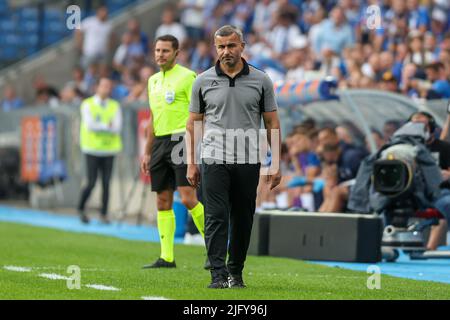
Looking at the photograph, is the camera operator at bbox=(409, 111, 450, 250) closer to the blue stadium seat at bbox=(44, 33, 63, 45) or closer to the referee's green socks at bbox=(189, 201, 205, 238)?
the referee's green socks at bbox=(189, 201, 205, 238)

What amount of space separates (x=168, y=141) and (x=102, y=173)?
27.9 feet

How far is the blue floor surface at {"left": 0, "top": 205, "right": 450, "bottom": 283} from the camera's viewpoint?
42.6 feet

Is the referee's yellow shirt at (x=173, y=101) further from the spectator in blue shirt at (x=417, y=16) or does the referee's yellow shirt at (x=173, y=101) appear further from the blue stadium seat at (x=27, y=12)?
the blue stadium seat at (x=27, y=12)

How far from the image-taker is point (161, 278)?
11242 mm

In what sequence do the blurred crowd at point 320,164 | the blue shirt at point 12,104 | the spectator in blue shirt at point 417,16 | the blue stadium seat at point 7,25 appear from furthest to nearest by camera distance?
the blue stadium seat at point 7,25 → the blue shirt at point 12,104 → the spectator in blue shirt at point 417,16 → the blurred crowd at point 320,164

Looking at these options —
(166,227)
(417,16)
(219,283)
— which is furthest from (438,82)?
(219,283)

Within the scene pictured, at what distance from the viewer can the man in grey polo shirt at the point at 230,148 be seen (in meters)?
10.2

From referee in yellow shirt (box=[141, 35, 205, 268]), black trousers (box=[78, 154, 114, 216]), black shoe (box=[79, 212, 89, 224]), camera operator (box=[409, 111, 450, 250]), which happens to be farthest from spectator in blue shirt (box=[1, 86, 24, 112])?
referee in yellow shirt (box=[141, 35, 205, 268])

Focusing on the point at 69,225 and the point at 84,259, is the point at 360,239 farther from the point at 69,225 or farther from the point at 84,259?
the point at 69,225

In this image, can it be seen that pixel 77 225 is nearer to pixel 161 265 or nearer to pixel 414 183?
pixel 414 183

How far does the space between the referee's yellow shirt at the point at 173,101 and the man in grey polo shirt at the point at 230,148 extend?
7.56 ft

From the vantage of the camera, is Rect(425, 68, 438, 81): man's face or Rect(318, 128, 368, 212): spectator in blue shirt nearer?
Rect(318, 128, 368, 212): spectator in blue shirt

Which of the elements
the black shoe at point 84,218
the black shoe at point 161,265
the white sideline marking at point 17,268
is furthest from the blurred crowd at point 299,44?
the white sideline marking at point 17,268

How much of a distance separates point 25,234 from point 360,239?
18.3 feet
